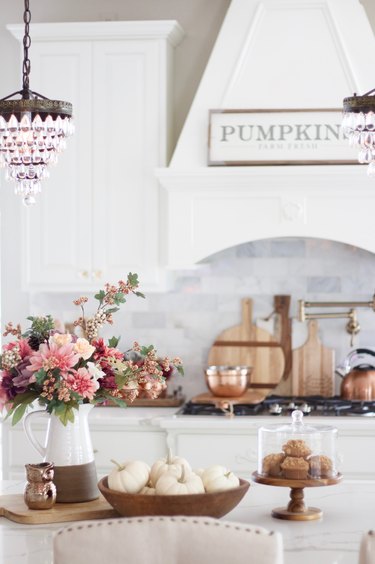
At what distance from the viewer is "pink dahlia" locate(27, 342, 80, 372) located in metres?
2.47

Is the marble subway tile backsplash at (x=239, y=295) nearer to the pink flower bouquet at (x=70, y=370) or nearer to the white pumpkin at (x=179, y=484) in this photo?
the pink flower bouquet at (x=70, y=370)

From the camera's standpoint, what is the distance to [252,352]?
4.83 metres

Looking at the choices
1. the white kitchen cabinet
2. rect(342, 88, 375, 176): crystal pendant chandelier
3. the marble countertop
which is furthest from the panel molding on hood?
the marble countertop

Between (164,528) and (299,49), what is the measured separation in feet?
10.0

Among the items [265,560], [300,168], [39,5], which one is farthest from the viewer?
[39,5]

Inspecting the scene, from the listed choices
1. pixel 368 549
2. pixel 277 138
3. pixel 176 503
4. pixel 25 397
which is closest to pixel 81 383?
pixel 25 397

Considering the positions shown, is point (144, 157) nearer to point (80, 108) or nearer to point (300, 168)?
point (80, 108)

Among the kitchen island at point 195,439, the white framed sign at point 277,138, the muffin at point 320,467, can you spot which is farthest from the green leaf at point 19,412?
the white framed sign at point 277,138

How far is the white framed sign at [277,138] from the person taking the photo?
445 cm

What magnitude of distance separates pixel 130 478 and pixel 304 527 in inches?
17.0

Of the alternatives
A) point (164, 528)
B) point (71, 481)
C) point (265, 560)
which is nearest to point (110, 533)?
point (164, 528)

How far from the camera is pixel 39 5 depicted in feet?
16.3

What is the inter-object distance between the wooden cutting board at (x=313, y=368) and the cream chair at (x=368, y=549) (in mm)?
2919

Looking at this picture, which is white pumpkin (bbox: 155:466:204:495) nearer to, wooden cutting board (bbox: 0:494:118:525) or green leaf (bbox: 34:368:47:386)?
wooden cutting board (bbox: 0:494:118:525)
